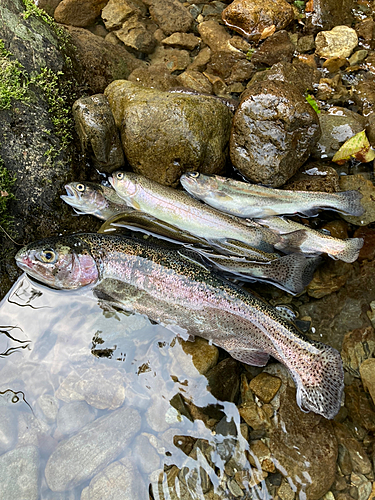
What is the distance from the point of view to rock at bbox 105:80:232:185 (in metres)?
3.96

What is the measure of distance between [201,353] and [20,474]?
2.13 metres

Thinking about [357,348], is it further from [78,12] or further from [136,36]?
[78,12]

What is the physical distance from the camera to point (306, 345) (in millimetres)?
3354

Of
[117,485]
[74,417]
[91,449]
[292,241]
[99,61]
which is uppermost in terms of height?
[99,61]

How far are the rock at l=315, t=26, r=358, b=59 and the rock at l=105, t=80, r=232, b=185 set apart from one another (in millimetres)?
2776

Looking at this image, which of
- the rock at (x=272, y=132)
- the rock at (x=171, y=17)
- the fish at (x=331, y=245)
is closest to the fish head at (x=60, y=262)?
the rock at (x=272, y=132)

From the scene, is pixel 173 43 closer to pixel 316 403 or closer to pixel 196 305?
pixel 196 305

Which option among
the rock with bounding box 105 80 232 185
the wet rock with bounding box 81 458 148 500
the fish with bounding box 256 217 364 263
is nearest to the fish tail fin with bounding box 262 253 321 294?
the fish with bounding box 256 217 364 263

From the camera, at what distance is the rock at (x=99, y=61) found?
463cm

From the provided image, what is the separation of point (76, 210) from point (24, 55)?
6.28 ft

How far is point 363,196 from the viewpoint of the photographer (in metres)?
4.38

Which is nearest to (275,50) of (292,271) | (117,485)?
(292,271)

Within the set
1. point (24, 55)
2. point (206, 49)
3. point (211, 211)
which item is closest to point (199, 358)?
→ point (211, 211)

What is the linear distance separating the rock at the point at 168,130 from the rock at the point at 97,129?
0.15 m
